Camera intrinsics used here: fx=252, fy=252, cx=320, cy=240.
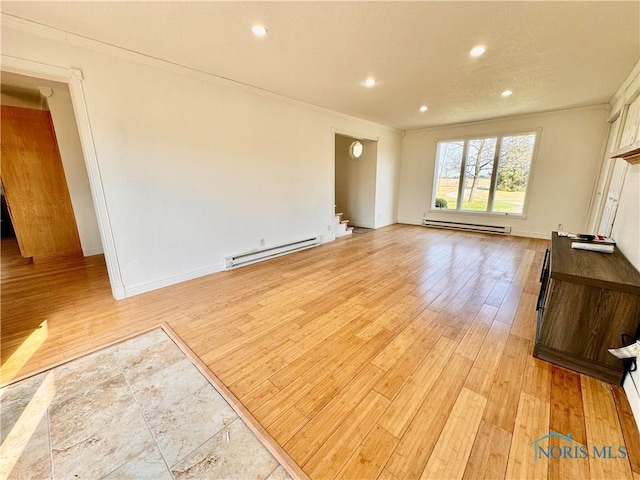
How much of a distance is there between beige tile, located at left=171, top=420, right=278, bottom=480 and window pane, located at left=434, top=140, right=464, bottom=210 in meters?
6.61

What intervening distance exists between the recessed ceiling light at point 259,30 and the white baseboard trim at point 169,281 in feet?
9.01

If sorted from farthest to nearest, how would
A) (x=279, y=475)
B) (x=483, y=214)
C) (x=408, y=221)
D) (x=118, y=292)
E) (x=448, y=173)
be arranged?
1. (x=408, y=221)
2. (x=448, y=173)
3. (x=483, y=214)
4. (x=118, y=292)
5. (x=279, y=475)

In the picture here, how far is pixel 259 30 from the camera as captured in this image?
2156 mm

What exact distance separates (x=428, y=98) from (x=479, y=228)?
3.51m

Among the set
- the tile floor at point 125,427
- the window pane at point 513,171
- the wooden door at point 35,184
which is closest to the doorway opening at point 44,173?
the wooden door at point 35,184

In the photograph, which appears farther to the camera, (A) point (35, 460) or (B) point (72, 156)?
(B) point (72, 156)

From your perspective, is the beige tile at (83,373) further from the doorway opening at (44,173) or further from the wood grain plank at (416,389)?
the doorway opening at (44,173)

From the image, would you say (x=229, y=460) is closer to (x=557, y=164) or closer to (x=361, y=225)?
(x=361, y=225)

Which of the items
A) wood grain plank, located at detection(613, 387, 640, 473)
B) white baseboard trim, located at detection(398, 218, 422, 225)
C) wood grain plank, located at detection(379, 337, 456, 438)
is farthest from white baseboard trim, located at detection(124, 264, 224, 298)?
white baseboard trim, located at detection(398, 218, 422, 225)

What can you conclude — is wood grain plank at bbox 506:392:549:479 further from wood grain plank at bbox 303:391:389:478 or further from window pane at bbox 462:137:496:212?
window pane at bbox 462:137:496:212

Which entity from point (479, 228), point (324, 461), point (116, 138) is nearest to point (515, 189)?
point (479, 228)

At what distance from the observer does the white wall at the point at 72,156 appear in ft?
12.3

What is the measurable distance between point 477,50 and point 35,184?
613 centimetres

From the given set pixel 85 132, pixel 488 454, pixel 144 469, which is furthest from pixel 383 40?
pixel 144 469
